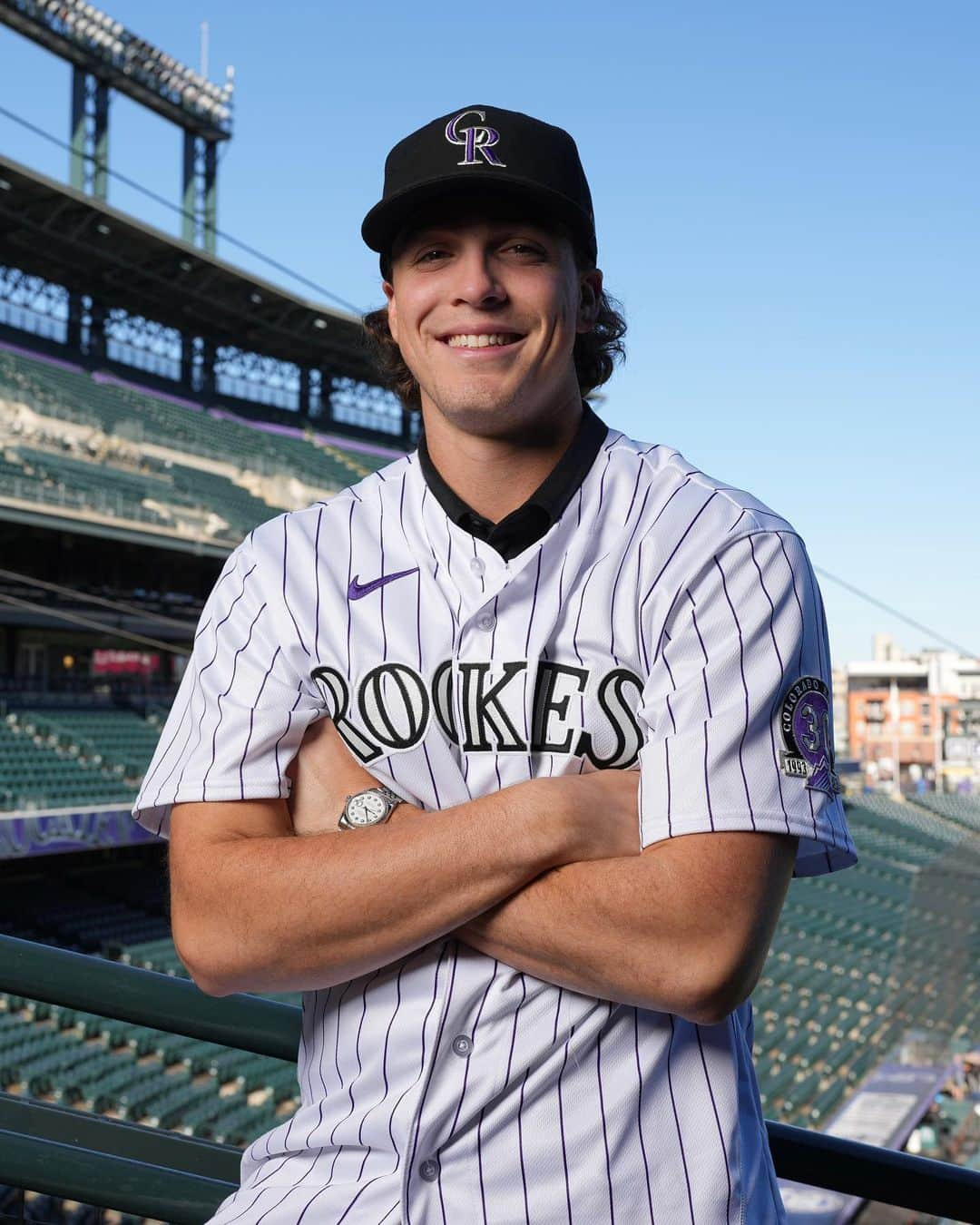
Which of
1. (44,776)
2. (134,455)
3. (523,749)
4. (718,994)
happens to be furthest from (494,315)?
(134,455)

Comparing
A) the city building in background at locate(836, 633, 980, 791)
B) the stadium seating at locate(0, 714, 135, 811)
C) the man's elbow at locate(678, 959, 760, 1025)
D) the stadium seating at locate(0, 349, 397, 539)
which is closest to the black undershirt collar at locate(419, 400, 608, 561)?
the man's elbow at locate(678, 959, 760, 1025)

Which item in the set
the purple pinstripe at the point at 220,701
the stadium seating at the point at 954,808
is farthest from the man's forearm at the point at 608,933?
the stadium seating at the point at 954,808

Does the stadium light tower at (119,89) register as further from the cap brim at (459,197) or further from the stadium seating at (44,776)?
the cap brim at (459,197)

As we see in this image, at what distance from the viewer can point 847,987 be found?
52.4ft

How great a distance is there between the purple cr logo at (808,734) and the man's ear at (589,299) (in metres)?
0.61

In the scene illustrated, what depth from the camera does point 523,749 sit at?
140 centimetres

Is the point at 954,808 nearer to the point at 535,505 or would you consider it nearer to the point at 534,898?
the point at 535,505

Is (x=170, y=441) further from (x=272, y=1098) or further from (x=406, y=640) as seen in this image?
(x=406, y=640)

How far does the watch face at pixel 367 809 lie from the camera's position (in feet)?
4.68

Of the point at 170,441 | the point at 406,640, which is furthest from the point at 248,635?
the point at 170,441

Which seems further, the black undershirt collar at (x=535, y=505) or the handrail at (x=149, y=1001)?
the handrail at (x=149, y=1001)

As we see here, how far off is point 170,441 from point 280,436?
4.73 m

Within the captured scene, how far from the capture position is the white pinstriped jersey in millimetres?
1257

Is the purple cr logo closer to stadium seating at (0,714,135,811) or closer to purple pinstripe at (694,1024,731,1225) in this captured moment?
purple pinstripe at (694,1024,731,1225)
